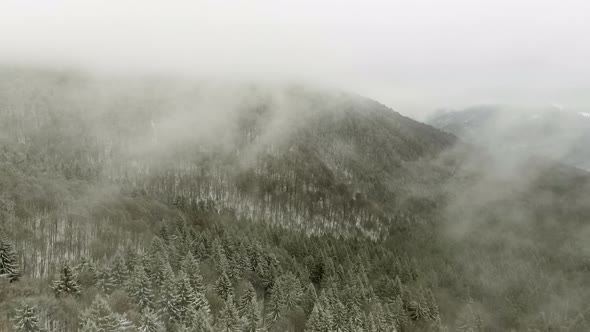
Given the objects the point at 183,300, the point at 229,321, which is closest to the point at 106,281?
the point at 183,300

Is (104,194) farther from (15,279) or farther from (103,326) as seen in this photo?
(103,326)

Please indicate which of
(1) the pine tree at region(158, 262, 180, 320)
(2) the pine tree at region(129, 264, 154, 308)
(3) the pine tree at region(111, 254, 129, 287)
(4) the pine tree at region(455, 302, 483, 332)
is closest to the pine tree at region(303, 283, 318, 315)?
(1) the pine tree at region(158, 262, 180, 320)

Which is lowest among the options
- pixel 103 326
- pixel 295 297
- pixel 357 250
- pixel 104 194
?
pixel 357 250

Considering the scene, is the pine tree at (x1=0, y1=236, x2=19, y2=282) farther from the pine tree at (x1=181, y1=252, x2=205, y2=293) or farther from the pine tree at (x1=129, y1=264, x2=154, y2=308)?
the pine tree at (x1=181, y1=252, x2=205, y2=293)

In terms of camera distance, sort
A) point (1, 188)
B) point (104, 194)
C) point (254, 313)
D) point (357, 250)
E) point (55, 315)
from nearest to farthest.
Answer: point (55, 315), point (254, 313), point (1, 188), point (104, 194), point (357, 250)

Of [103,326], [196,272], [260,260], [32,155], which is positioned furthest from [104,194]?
[103,326]

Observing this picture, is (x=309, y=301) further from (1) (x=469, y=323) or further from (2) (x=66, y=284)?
(2) (x=66, y=284)

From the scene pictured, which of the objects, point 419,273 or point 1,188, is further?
point 419,273
